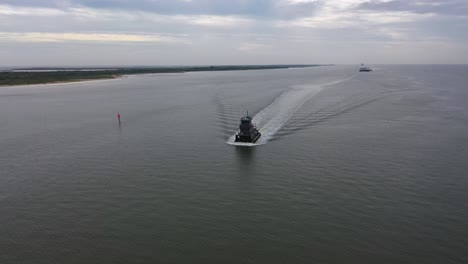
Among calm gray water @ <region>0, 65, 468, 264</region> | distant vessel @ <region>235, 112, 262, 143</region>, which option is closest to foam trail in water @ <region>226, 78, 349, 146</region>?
calm gray water @ <region>0, 65, 468, 264</region>

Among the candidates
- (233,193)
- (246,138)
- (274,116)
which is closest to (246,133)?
(246,138)

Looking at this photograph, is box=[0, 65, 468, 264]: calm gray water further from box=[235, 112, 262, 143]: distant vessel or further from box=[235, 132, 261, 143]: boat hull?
box=[235, 112, 262, 143]: distant vessel

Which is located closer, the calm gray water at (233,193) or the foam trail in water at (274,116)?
the calm gray water at (233,193)

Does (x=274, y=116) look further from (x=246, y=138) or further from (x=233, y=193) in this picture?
(x=233, y=193)

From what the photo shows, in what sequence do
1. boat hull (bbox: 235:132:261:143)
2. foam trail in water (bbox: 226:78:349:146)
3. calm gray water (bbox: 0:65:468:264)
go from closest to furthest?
calm gray water (bbox: 0:65:468:264) < boat hull (bbox: 235:132:261:143) < foam trail in water (bbox: 226:78:349:146)

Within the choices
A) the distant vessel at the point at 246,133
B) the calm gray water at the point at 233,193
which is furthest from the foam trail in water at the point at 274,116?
the distant vessel at the point at 246,133

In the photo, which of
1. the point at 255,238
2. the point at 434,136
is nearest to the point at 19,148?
the point at 255,238

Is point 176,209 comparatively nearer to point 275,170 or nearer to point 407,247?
point 275,170

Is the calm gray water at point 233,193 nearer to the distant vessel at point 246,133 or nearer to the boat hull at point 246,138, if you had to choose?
the boat hull at point 246,138

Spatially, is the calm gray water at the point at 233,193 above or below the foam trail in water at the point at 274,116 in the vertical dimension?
below
